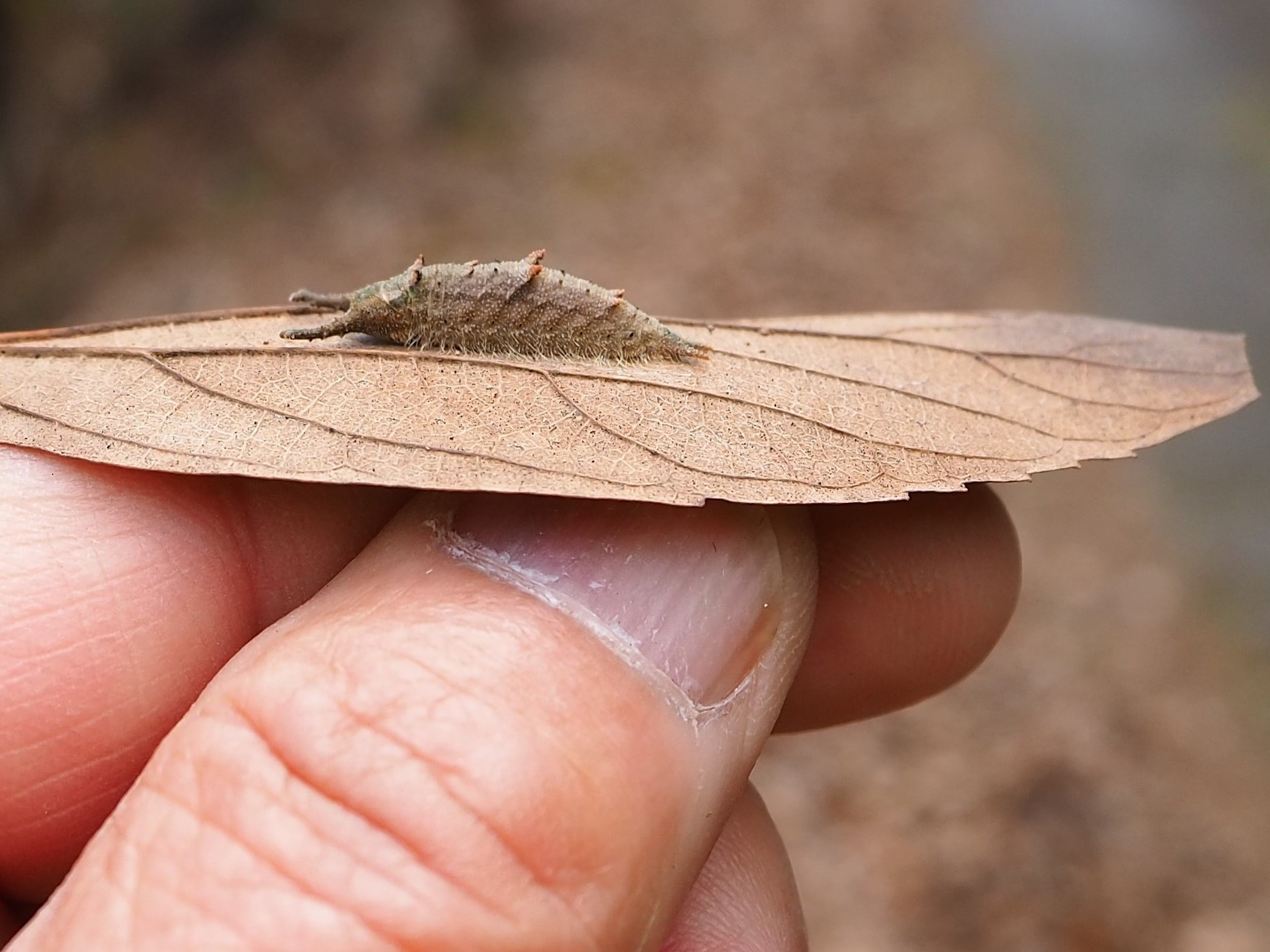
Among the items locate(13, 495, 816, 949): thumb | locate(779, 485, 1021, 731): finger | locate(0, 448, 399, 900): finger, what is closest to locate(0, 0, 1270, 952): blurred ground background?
locate(779, 485, 1021, 731): finger

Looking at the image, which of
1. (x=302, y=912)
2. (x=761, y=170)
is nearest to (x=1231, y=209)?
(x=761, y=170)

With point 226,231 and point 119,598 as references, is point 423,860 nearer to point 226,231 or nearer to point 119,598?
point 119,598

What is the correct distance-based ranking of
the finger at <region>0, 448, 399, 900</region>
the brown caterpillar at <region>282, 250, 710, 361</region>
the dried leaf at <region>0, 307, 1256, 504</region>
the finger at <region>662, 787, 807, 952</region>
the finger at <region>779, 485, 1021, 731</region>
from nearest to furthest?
the dried leaf at <region>0, 307, 1256, 504</region> → the finger at <region>0, 448, 399, 900</region> → the brown caterpillar at <region>282, 250, 710, 361</region> → the finger at <region>662, 787, 807, 952</region> → the finger at <region>779, 485, 1021, 731</region>

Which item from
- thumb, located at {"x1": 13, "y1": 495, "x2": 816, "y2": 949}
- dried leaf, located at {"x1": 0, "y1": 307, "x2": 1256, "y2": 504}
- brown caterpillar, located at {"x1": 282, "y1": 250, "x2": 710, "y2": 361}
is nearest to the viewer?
thumb, located at {"x1": 13, "y1": 495, "x2": 816, "y2": 949}

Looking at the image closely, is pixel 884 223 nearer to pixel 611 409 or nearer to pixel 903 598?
pixel 903 598

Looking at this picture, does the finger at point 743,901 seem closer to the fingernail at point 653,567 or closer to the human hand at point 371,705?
the human hand at point 371,705

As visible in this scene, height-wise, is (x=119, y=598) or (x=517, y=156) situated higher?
(x=517, y=156)

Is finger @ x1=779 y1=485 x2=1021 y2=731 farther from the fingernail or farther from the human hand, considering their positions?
the fingernail
